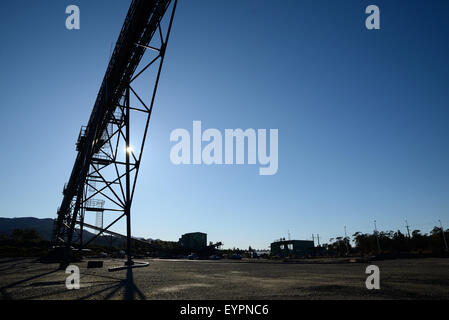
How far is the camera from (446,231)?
2167 inches

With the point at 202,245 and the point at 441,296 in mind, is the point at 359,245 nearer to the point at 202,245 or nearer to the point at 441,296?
the point at 202,245

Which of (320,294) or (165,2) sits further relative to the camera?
(165,2)

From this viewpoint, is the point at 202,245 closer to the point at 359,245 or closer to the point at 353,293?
the point at 359,245

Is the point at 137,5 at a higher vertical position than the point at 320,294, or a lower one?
higher

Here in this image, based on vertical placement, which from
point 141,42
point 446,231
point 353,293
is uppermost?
point 141,42

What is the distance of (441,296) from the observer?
475 cm
